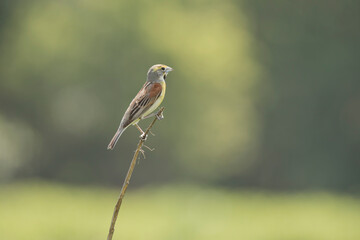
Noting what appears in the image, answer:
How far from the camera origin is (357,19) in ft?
94.0

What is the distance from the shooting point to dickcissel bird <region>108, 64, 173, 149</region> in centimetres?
333

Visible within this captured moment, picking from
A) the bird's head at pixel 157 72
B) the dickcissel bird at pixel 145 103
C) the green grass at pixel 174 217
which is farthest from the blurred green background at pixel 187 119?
the dickcissel bird at pixel 145 103

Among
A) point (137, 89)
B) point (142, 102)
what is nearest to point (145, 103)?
point (142, 102)

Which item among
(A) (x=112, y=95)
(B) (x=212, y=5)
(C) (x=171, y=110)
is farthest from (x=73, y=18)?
(B) (x=212, y=5)

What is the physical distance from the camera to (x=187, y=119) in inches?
766

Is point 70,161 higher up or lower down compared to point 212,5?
lower down

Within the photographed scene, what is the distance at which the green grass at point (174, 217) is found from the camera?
937cm

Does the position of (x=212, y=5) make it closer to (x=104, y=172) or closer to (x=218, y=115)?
(x=218, y=115)

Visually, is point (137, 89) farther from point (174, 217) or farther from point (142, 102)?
point (142, 102)

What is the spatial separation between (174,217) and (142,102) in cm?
752

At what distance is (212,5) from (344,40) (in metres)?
5.24

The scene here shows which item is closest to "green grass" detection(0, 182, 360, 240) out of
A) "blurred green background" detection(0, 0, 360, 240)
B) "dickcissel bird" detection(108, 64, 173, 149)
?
"blurred green background" detection(0, 0, 360, 240)

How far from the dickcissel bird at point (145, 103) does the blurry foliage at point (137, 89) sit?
574 inches

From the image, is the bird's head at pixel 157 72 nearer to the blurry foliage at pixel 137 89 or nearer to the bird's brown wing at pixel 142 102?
the bird's brown wing at pixel 142 102
